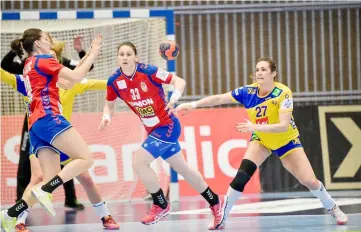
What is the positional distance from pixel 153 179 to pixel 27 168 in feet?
11.8

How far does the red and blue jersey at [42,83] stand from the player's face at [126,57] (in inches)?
33.7

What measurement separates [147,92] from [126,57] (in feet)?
1.38

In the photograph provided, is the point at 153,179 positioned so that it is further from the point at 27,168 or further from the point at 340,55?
the point at 340,55

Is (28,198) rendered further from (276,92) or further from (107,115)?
(276,92)

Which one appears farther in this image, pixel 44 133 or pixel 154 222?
pixel 154 222

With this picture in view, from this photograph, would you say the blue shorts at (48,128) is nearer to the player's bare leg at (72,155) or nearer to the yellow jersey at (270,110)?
the player's bare leg at (72,155)

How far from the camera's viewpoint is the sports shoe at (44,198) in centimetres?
743

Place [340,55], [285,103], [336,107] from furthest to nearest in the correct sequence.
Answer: [340,55], [336,107], [285,103]

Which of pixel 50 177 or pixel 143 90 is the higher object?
pixel 143 90

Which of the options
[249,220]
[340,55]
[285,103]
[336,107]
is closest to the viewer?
[285,103]

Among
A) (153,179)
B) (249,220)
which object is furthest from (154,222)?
(249,220)

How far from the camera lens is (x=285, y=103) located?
8227 mm

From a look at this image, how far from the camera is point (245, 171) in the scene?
830cm

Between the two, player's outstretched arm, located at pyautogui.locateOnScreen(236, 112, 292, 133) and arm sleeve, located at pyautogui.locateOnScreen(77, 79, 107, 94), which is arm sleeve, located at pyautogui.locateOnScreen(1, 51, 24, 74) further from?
player's outstretched arm, located at pyautogui.locateOnScreen(236, 112, 292, 133)
